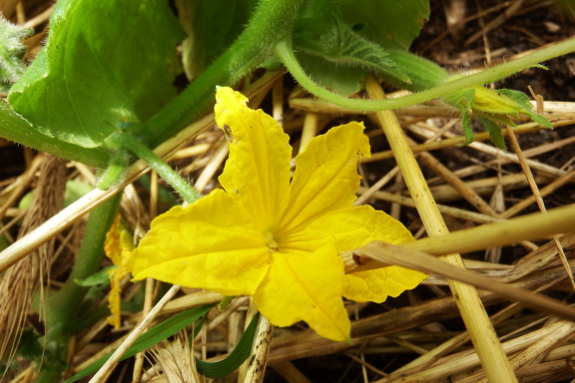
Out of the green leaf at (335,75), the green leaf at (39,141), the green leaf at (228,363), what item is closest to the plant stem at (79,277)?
the green leaf at (39,141)

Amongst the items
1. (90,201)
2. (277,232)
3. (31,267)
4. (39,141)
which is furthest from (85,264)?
(277,232)

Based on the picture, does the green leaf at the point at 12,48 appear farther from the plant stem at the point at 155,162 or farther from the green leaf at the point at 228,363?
the green leaf at the point at 228,363

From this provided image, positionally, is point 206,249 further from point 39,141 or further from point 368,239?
point 39,141

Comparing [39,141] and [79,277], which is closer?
[39,141]

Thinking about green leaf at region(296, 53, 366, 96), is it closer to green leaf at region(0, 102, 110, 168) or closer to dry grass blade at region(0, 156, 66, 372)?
green leaf at region(0, 102, 110, 168)

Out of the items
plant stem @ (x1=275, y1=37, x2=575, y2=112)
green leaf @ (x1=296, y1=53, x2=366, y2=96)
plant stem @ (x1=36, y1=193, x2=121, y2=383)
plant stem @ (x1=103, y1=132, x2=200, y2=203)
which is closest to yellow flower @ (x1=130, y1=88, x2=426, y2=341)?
plant stem @ (x1=275, y1=37, x2=575, y2=112)

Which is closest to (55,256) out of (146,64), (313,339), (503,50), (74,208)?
(74,208)
